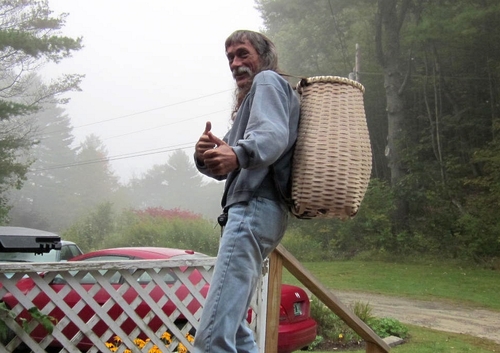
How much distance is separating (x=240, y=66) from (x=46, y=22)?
21893 millimetres

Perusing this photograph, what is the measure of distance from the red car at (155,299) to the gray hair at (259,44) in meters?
1.81

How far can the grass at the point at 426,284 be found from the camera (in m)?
7.12

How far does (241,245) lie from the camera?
1.75 meters

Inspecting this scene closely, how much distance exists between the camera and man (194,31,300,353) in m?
1.68

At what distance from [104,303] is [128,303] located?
5.5 inches

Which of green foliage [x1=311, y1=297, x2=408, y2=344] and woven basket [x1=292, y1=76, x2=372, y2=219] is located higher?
woven basket [x1=292, y1=76, x2=372, y2=219]

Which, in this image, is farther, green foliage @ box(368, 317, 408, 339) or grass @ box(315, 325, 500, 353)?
green foliage @ box(368, 317, 408, 339)

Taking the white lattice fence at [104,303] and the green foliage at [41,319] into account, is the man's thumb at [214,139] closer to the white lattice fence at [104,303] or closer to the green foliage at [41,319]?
the white lattice fence at [104,303]

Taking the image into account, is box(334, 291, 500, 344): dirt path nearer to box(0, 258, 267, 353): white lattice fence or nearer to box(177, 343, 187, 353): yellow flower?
box(177, 343, 187, 353): yellow flower

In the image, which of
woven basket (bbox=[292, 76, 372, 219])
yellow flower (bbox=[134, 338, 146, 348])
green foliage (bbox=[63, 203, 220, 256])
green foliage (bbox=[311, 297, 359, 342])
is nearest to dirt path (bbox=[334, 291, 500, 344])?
green foliage (bbox=[311, 297, 359, 342])

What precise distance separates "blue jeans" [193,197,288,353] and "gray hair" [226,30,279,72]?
492 mm

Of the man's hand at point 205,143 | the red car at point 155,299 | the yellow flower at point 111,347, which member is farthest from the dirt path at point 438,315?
the man's hand at point 205,143

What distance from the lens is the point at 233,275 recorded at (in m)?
1.73

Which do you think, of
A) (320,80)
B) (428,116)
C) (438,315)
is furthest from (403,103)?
(320,80)
